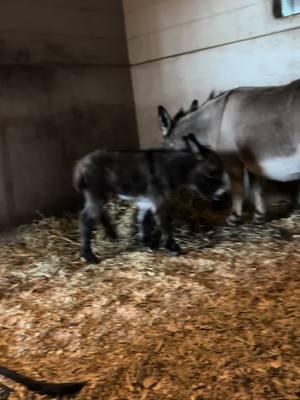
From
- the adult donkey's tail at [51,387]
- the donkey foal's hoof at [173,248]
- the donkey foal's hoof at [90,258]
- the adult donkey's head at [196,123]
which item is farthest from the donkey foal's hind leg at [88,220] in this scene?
the adult donkey's tail at [51,387]

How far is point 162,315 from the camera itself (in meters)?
3.02

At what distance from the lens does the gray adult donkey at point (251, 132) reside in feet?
13.4

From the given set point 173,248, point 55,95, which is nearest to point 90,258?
point 173,248

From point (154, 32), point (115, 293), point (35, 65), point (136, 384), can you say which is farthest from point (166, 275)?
point (154, 32)

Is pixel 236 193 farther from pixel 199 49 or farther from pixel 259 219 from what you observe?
pixel 199 49

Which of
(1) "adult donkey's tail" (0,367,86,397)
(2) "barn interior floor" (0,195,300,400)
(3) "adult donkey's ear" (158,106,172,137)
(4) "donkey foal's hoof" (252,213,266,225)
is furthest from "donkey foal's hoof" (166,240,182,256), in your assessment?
(1) "adult donkey's tail" (0,367,86,397)

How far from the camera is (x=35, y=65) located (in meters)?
5.05

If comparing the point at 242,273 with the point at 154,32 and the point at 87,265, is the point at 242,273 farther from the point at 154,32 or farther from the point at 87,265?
the point at 154,32

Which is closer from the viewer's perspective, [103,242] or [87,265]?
[87,265]

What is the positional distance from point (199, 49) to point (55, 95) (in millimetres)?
1464

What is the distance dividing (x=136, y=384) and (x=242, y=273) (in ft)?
4.29

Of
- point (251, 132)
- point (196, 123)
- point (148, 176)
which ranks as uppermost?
point (196, 123)

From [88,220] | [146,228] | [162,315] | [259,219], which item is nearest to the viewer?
[162,315]

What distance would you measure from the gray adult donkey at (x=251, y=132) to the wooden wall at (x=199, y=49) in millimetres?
545
